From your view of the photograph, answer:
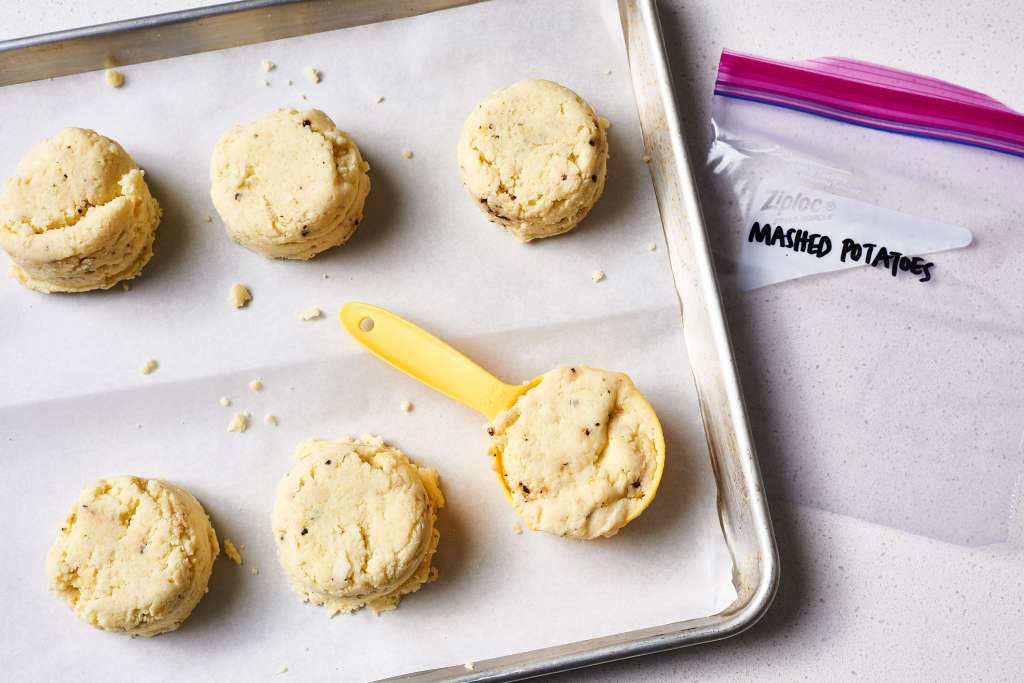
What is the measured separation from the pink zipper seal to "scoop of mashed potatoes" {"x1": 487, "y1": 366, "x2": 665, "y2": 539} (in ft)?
2.32

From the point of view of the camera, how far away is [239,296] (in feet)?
4.92

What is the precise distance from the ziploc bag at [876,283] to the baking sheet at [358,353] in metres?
0.20

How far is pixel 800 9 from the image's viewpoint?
1661 millimetres

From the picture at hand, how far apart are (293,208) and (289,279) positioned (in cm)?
16

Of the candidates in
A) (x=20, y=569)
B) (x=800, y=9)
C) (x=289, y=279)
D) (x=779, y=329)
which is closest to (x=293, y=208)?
(x=289, y=279)

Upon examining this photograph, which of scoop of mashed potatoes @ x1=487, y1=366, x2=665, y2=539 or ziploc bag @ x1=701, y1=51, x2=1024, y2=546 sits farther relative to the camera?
ziploc bag @ x1=701, y1=51, x2=1024, y2=546

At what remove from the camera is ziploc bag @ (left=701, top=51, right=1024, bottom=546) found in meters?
1.55

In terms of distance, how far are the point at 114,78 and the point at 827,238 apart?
57.0 inches

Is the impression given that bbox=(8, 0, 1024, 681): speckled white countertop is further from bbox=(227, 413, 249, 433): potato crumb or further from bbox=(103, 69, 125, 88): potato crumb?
bbox=(227, 413, 249, 433): potato crumb

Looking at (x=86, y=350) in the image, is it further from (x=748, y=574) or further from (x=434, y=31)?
(x=748, y=574)

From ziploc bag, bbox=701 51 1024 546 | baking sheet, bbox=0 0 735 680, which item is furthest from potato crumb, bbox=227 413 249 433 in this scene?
ziploc bag, bbox=701 51 1024 546

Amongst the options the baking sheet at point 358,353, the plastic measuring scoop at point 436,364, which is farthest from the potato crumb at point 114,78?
the plastic measuring scoop at point 436,364

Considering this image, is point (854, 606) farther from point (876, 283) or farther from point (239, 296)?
point (239, 296)

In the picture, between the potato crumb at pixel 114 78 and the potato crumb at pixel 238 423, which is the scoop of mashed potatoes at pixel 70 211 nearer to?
the potato crumb at pixel 114 78
